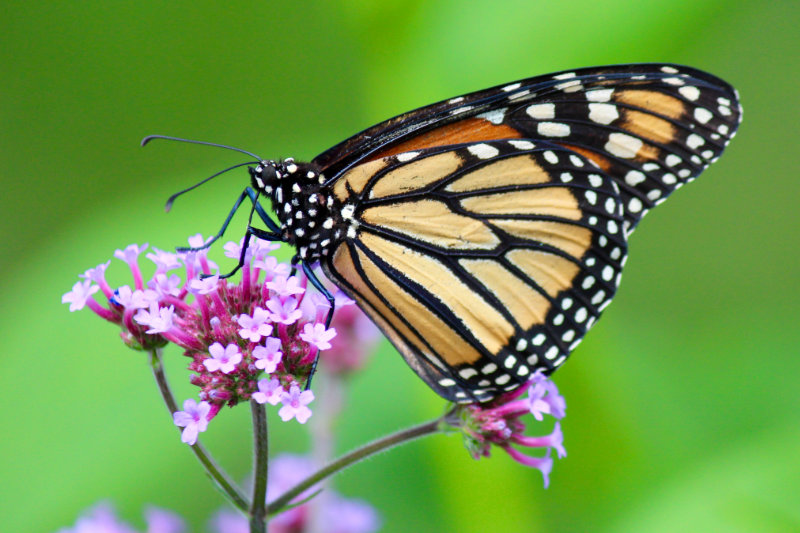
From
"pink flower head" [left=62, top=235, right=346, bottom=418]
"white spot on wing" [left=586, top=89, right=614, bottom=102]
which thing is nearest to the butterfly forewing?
"white spot on wing" [left=586, top=89, right=614, bottom=102]

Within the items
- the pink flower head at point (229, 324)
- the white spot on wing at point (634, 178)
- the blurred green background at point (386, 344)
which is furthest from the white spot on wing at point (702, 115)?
the pink flower head at point (229, 324)

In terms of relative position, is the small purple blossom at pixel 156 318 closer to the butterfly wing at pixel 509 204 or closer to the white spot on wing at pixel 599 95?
the butterfly wing at pixel 509 204

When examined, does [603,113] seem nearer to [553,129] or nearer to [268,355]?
[553,129]

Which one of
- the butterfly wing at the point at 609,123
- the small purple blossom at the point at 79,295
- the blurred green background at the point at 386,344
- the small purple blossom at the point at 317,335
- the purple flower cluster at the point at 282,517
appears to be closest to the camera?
the small purple blossom at the point at 317,335

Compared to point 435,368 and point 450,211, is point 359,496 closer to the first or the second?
point 435,368

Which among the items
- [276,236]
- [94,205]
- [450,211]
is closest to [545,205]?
[450,211]

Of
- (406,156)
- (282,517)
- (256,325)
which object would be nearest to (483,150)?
(406,156)

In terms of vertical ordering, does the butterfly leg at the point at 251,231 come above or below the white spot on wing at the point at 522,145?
above
